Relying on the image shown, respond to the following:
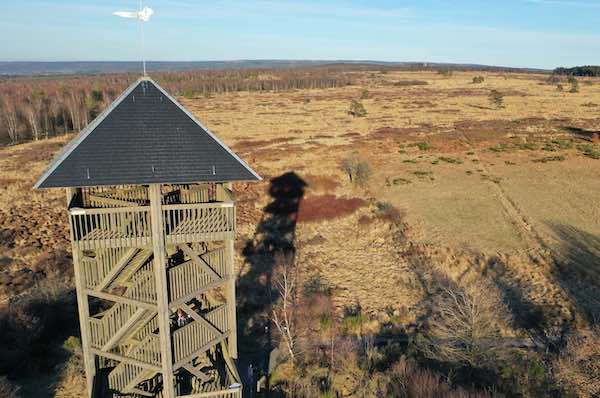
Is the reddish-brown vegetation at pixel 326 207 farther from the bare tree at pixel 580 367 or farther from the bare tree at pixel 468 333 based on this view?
the bare tree at pixel 580 367

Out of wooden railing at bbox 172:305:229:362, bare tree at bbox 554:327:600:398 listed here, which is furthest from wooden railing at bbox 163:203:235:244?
bare tree at bbox 554:327:600:398

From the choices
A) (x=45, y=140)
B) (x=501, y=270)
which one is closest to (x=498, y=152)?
(x=501, y=270)

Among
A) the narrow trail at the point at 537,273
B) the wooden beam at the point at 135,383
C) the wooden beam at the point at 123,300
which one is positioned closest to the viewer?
the wooden beam at the point at 123,300

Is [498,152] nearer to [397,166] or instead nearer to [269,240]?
[397,166]

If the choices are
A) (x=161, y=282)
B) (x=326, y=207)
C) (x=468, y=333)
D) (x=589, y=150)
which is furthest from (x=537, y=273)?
(x=589, y=150)

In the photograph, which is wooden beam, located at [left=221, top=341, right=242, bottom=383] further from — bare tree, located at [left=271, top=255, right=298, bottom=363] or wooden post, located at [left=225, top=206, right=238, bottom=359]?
bare tree, located at [left=271, top=255, right=298, bottom=363]

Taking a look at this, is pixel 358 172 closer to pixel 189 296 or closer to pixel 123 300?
pixel 189 296

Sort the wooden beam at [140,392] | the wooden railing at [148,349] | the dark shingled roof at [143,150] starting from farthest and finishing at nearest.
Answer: the wooden beam at [140,392], the wooden railing at [148,349], the dark shingled roof at [143,150]

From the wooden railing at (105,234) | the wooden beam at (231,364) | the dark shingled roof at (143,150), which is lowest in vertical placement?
the wooden beam at (231,364)

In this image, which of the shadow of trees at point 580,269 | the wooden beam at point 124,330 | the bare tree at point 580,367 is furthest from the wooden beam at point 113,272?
the shadow of trees at point 580,269
